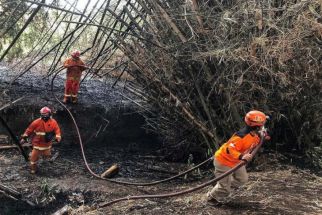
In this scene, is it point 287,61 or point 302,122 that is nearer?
point 287,61

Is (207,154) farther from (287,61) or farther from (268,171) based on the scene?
(287,61)

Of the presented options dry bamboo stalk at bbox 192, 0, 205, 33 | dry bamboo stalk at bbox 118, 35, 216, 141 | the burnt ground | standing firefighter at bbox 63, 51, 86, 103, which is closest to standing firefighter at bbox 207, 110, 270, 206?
the burnt ground

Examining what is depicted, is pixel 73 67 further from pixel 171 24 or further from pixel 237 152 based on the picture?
pixel 237 152

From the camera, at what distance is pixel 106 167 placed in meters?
10.4

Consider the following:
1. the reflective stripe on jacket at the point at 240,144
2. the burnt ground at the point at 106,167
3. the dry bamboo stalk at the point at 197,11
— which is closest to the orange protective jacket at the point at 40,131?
the burnt ground at the point at 106,167

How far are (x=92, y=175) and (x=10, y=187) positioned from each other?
1782 millimetres

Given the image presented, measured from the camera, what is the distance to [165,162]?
11.0 m

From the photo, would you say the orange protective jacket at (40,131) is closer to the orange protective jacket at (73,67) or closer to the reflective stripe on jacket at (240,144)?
the orange protective jacket at (73,67)

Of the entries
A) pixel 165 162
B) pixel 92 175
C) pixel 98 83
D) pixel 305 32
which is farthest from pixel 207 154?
pixel 98 83

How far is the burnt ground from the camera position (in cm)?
667

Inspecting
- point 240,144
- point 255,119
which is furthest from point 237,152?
point 255,119

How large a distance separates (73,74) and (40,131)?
2823 millimetres

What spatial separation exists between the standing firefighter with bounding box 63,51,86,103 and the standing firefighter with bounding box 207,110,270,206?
234 inches

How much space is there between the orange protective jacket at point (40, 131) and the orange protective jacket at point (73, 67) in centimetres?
262
